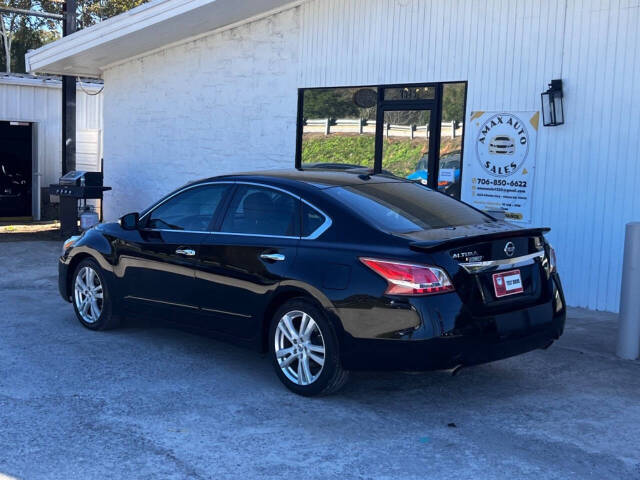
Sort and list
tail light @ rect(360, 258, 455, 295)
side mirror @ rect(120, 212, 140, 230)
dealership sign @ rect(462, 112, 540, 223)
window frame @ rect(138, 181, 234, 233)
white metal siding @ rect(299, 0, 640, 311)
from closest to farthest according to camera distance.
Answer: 1. tail light @ rect(360, 258, 455, 295)
2. window frame @ rect(138, 181, 234, 233)
3. side mirror @ rect(120, 212, 140, 230)
4. white metal siding @ rect(299, 0, 640, 311)
5. dealership sign @ rect(462, 112, 540, 223)

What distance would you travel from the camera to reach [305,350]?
5781 millimetres

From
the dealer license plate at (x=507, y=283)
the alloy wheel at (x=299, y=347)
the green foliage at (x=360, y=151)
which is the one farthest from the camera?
the green foliage at (x=360, y=151)

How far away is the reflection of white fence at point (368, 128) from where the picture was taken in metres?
10.6

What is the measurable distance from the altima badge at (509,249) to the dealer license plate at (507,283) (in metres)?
0.12

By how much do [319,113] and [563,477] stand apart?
28.2 ft

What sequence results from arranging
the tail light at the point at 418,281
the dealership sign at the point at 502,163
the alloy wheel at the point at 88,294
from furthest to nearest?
the dealership sign at the point at 502,163 → the alloy wheel at the point at 88,294 → the tail light at the point at 418,281

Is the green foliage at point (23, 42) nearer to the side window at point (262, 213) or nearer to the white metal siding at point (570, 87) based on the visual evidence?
the white metal siding at point (570, 87)

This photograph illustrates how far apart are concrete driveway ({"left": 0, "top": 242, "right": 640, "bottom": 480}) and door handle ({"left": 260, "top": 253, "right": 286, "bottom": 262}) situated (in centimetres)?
93

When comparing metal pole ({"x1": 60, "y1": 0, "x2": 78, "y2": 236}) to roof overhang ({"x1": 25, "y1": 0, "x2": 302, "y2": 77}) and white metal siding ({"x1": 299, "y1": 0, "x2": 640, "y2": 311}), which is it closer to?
roof overhang ({"x1": 25, "y1": 0, "x2": 302, "y2": 77})

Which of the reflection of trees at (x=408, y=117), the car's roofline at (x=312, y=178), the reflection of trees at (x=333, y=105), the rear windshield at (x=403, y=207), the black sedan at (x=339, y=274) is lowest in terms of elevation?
the black sedan at (x=339, y=274)

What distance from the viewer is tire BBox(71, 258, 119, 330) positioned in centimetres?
757

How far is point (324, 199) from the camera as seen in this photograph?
6.00m

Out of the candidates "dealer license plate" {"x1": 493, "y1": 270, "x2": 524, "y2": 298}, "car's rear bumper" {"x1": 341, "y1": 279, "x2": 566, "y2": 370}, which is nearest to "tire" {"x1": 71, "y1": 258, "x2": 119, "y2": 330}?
"car's rear bumper" {"x1": 341, "y1": 279, "x2": 566, "y2": 370}

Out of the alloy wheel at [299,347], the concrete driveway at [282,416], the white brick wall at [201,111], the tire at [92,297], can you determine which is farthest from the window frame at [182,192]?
the white brick wall at [201,111]
